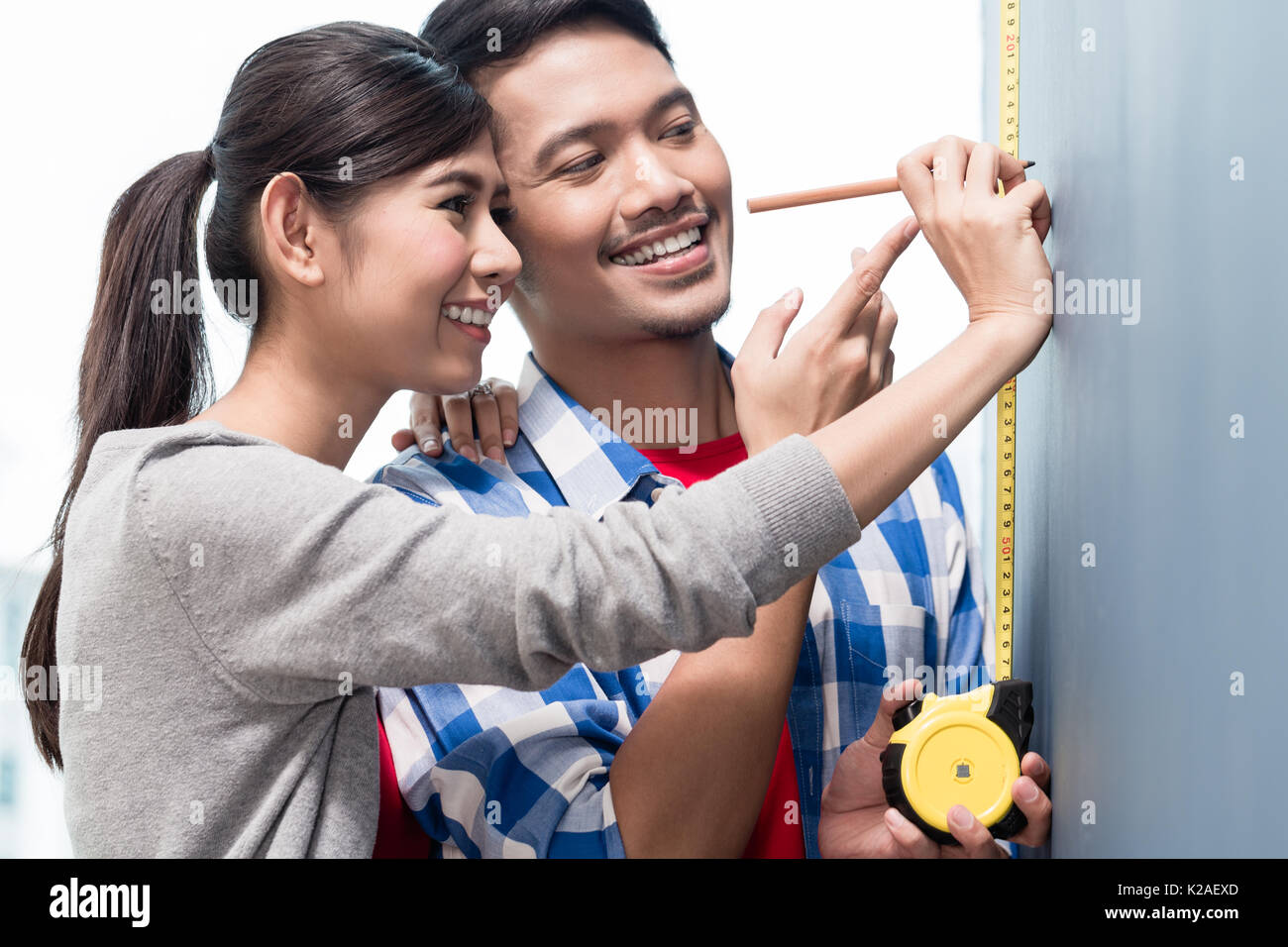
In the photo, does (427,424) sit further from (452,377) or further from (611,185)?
(611,185)

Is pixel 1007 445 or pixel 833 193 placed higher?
pixel 833 193

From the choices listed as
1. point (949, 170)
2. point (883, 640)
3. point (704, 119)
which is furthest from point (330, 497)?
point (704, 119)

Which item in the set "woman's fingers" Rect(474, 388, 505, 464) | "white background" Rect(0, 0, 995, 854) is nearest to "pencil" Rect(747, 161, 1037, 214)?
"woman's fingers" Rect(474, 388, 505, 464)

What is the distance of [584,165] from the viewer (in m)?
1.61

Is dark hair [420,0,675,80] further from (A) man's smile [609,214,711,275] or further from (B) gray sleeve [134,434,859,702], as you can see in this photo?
(B) gray sleeve [134,434,859,702]

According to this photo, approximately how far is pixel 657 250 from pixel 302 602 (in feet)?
2.64

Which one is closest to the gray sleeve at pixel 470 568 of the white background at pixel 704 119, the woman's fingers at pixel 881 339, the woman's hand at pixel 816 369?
the woman's hand at pixel 816 369

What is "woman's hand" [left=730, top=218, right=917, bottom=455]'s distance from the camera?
4.06ft

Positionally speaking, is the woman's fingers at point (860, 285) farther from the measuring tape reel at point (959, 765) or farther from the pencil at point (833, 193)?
the measuring tape reel at point (959, 765)

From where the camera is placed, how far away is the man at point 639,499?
4.04 feet

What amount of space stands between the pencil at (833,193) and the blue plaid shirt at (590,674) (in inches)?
14.5

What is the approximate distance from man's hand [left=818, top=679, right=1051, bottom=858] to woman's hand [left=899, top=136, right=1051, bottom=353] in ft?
1.38
